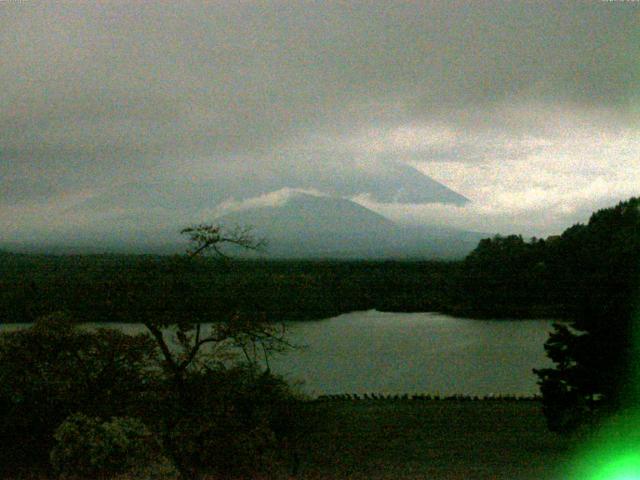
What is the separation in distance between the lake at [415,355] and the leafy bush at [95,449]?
6.39 metres

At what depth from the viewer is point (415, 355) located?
718 inches

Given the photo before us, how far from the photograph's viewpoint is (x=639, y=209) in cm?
2244

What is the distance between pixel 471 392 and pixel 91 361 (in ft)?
34.5

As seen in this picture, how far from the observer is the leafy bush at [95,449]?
170 inches

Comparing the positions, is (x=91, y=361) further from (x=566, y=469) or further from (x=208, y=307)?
(x=566, y=469)

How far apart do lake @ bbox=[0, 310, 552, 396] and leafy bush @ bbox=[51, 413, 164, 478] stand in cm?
639

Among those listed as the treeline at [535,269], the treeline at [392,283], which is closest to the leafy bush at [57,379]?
the treeline at [392,283]

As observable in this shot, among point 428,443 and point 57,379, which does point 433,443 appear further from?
point 57,379

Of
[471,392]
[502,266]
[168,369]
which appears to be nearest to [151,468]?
[168,369]

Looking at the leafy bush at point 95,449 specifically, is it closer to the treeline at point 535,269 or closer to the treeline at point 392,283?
the treeline at point 392,283

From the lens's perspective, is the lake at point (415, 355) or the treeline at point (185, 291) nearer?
the treeline at point (185, 291)

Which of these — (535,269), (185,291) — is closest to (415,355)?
(535,269)

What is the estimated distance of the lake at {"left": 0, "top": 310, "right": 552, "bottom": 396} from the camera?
14117mm

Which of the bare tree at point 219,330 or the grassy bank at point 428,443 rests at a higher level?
the bare tree at point 219,330
